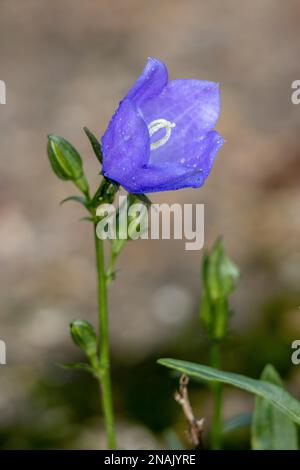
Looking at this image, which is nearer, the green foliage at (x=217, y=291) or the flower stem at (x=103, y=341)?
the flower stem at (x=103, y=341)

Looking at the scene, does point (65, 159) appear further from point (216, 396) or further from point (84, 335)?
point (216, 396)

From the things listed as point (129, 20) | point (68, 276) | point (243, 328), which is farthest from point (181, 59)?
point (243, 328)

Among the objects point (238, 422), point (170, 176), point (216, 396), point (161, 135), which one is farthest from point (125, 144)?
point (238, 422)

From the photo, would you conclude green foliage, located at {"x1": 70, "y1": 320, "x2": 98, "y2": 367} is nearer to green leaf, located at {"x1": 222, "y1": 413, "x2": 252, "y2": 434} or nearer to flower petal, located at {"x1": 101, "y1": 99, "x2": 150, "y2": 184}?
flower petal, located at {"x1": 101, "y1": 99, "x2": 150, "y2": 184}

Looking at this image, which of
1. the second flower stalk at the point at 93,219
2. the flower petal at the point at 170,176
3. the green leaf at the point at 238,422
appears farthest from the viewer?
the green leaf at the point at 238,422

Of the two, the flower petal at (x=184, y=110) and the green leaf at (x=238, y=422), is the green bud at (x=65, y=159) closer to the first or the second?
the flower petal at (x=184, y=110)

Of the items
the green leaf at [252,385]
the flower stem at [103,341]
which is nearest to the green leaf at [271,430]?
→ the green leaf at [252,385]
